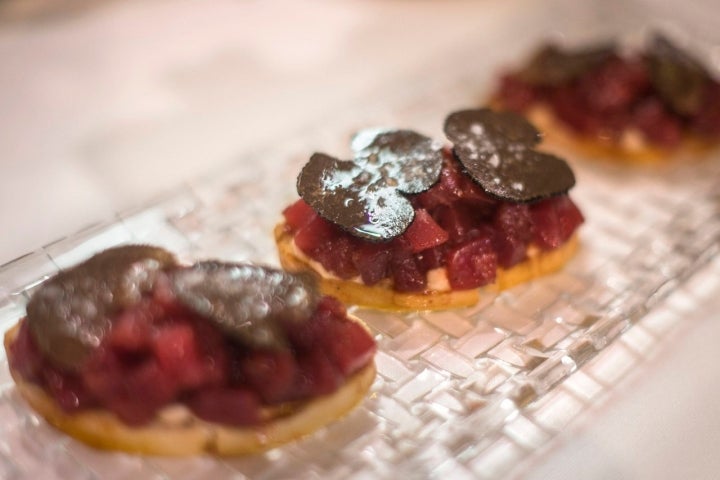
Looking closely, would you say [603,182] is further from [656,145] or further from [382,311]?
[382,311]

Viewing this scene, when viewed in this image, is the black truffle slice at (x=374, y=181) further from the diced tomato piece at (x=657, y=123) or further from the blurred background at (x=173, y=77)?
the diced tomato piece at (x=657, y=123)

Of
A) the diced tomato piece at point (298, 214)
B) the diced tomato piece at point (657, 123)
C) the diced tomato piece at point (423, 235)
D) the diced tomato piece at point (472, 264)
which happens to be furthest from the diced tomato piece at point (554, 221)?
the diced tomato piece at point (657, 123)

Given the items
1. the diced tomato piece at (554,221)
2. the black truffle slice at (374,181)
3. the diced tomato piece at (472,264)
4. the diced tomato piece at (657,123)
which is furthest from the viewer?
the diced tomato piece at (657,123)

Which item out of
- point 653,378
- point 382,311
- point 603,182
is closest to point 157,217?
point 382,311

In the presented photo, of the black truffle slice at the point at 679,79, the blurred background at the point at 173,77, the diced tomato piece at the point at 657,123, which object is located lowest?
the blurred background at the point at 173,77

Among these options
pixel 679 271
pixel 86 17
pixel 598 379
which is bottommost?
pixel 86 17

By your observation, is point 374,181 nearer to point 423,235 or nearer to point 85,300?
point 423,235

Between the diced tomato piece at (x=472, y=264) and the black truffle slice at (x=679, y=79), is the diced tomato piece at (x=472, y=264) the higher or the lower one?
the lower one
